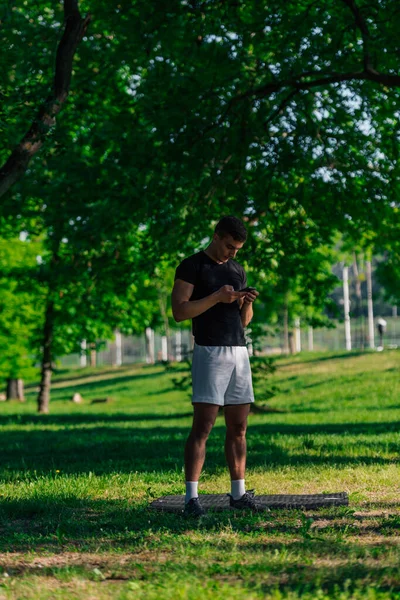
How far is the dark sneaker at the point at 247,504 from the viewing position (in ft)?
21.3

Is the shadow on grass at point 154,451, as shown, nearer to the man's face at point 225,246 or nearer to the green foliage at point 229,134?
the green foliage at point 229,134

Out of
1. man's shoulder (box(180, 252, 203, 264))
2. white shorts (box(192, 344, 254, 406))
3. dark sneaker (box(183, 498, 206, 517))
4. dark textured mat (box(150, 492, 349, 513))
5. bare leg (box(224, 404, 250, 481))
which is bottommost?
dark textured mat (box(150, 492, 349, 513))

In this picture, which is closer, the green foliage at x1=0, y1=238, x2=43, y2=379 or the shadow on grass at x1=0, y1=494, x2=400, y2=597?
the shadow on grass at x1=0, y1=494, x2=400, y2=597

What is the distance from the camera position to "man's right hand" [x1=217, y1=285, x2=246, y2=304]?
620cm

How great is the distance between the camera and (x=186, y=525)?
235 inches

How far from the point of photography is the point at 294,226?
14.1 meters

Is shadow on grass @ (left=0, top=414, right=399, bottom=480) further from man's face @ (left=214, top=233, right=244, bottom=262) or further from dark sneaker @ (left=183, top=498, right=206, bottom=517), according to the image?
man's face @ (left=214, top=233, right=244, bottom=262)

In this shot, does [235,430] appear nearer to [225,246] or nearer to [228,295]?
[228,295]

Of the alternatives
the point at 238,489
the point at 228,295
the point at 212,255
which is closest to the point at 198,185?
the point at 212,255

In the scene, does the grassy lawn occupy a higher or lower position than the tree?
lower

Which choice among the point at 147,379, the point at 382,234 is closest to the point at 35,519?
the point at 382,234

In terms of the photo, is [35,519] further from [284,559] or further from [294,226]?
[294,226]

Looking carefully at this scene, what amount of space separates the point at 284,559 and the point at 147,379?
3975 centimetres

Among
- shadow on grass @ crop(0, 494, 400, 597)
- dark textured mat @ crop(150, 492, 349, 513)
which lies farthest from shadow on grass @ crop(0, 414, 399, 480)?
shadow on grass @ crop(0, 494, 400, 597)
